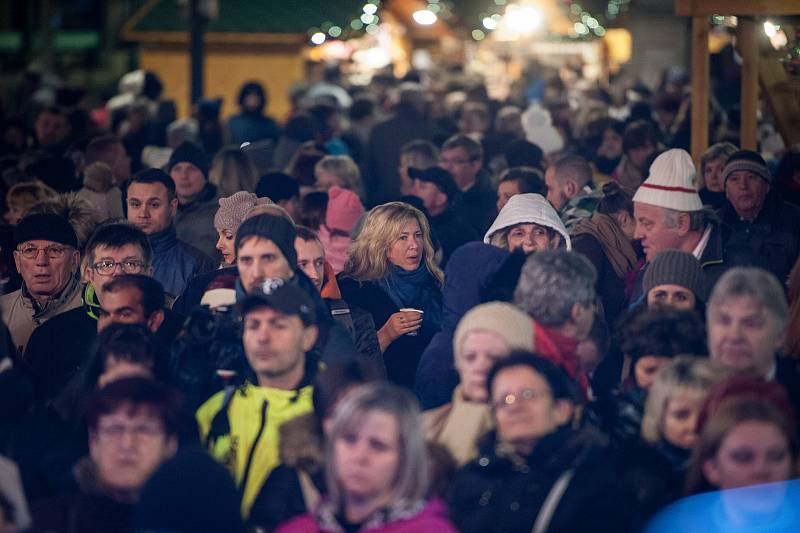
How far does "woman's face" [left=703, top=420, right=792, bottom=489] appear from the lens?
5.51m

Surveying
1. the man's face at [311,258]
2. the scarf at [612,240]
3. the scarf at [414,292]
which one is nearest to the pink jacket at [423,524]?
the man's face at [311,258]

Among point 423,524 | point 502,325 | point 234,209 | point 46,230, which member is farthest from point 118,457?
point 234,209

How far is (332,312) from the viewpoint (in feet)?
27.1

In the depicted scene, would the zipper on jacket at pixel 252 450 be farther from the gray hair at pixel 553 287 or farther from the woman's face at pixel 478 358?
the gray hair at pixel 553 287

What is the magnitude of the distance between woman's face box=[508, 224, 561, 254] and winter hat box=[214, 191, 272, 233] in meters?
1.43

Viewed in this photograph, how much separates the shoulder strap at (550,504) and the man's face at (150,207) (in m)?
4.69

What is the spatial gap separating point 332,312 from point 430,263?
1.10m

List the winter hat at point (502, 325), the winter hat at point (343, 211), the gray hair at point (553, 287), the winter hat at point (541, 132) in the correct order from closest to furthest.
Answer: the winter hat at point (502, 325), the gray hair at point (553, 287), the winter hat at point (343, 211), the winter hat at point (541, 132)

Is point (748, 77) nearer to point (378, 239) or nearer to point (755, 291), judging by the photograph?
point (378, 239)

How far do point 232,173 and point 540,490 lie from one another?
21.6 ft

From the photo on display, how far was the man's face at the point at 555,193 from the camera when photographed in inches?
432

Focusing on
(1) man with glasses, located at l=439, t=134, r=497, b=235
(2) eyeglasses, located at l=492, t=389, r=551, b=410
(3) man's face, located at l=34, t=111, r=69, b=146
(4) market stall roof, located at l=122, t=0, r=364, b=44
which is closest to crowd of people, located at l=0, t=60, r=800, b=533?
(2) eyeglasses, located at l=492, t=389, r=551, b=410

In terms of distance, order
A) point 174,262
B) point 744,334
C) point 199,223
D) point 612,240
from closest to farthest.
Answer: point 744,334 < point 612,240 < point 174,262 < point 199,223

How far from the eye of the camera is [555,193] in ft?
36.2
